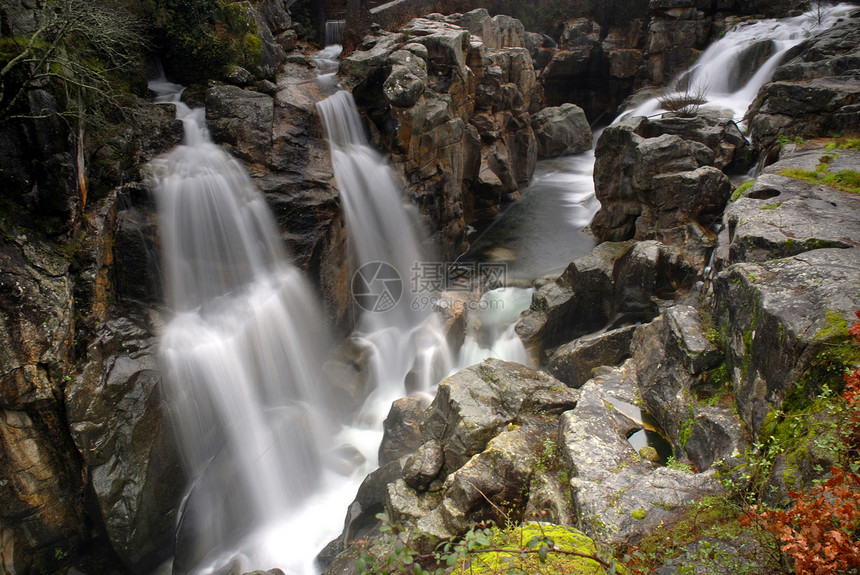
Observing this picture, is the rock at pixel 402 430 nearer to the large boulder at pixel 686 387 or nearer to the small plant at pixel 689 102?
the large boulder at pixel 686 387

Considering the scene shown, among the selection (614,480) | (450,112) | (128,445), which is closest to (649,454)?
(614,480)

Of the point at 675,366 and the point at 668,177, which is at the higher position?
the point at 668,177

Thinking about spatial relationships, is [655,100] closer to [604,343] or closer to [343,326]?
[604,343]

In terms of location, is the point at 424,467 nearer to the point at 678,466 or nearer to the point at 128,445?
the point at 678,466

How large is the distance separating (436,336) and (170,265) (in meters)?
5.73

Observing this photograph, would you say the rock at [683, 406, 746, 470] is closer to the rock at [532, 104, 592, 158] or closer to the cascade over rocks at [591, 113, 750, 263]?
the cascade over rocks at [591, 113, 750, 263]

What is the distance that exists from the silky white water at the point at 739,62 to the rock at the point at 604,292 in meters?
9.37

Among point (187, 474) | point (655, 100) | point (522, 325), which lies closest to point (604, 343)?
point (522, 325)

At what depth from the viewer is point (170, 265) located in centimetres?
877

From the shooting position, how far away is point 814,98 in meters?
11.4

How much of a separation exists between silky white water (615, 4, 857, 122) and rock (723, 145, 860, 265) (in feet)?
32.0

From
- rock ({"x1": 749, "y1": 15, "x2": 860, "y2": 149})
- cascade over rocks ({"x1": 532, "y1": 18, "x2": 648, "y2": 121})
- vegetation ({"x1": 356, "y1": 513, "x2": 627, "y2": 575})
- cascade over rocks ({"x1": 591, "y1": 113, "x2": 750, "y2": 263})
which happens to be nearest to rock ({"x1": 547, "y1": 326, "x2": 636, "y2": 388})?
cascade over rocks ({"x1": 591, "y1": 113, "x2": 750, "y2": 263})

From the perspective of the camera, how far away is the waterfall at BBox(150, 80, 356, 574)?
7719 mm

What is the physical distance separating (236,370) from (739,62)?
70.1 feet
